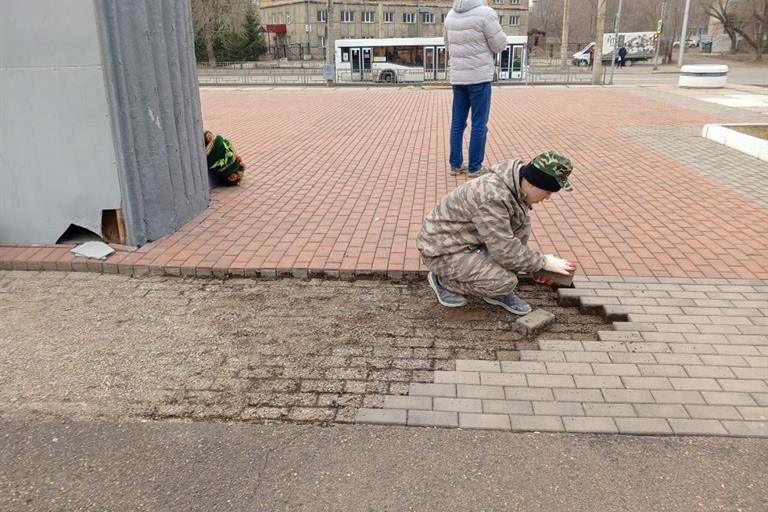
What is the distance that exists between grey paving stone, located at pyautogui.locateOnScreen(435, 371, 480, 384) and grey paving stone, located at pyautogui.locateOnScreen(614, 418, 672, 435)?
2.44 feet

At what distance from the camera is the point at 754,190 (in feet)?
23.1

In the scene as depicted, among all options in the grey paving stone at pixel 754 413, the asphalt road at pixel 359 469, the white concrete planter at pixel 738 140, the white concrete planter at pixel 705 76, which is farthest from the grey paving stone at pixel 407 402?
the white concrete planter at pixel 705 76

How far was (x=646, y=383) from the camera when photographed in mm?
3299

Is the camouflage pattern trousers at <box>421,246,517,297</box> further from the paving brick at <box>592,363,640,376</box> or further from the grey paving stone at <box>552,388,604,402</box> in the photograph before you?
the grey paving stone at <box>552,388,604,402</box>

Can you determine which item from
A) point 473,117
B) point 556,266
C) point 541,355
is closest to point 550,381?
point 541,355

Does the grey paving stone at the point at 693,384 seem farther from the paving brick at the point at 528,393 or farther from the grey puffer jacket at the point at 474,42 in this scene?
the grey puffer jacket at the point at 474,42

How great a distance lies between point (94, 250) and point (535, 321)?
3.49 meters

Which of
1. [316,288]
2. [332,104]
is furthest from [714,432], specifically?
[332,104]

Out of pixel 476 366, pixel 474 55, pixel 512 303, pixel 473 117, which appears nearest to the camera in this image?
pixel 476 366

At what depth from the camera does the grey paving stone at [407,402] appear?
10.3 feet

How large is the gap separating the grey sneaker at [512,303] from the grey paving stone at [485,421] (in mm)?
Result: 1115

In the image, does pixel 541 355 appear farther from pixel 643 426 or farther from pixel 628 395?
pixel 643 426

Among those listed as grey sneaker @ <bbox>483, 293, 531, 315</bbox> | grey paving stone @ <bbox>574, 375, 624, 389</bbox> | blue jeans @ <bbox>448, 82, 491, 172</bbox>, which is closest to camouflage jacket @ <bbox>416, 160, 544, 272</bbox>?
grey sneaker @ <bbox>483, 293, 531, 315</bbox>

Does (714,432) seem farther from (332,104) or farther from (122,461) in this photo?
(332,104)
